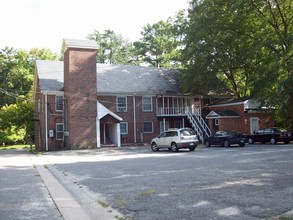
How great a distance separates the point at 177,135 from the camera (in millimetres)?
26047

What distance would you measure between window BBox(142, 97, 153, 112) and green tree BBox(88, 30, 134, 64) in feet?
105

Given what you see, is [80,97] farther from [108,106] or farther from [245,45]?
[245,45]

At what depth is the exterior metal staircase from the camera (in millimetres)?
38281

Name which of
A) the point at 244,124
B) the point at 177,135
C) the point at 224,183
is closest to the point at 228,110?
the point at 244,124

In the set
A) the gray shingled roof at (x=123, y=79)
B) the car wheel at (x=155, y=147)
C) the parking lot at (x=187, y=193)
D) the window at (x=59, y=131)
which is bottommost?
the parking lot at (x=187, y=193)

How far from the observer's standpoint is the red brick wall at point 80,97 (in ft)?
114

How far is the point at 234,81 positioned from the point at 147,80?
10758 millimetres

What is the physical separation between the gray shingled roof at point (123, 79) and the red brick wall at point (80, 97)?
2.61 meters

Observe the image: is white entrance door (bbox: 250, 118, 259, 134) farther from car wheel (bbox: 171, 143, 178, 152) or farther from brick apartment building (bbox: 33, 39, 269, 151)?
car wheel (bbox: 171, 143, 178, 152)

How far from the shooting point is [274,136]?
98.1ft

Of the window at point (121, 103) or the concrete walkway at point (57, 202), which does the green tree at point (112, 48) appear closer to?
the window at point (121, 103)

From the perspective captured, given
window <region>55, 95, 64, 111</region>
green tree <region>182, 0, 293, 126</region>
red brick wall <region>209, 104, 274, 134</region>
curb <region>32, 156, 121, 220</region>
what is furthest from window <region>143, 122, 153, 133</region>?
curb <region>32, 156, 121, 220</region>

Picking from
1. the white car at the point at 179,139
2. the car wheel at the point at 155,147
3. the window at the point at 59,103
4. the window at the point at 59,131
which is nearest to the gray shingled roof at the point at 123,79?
the window at the point at 59,103

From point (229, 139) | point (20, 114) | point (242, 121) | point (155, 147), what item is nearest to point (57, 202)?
point (155, 147)
